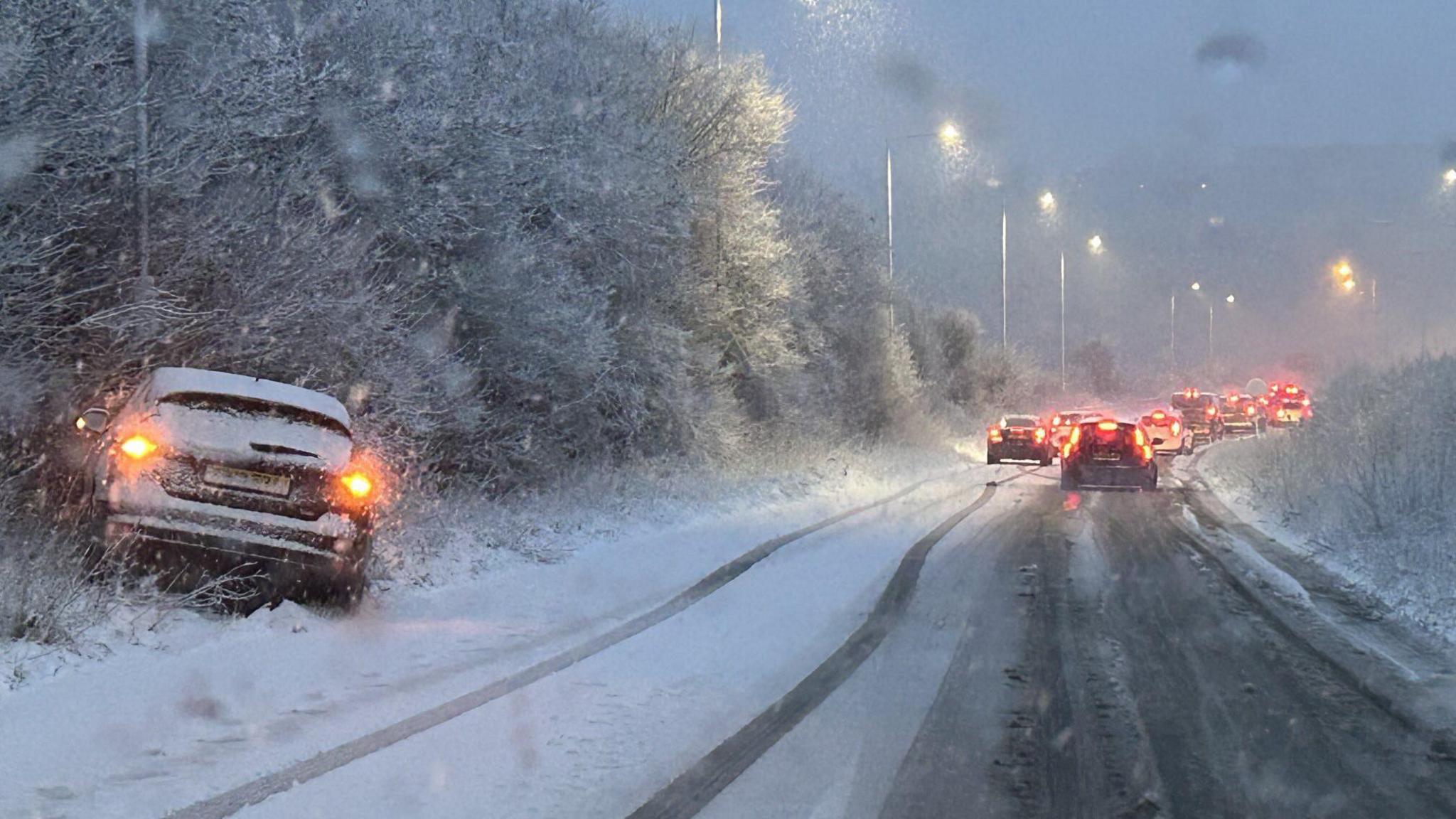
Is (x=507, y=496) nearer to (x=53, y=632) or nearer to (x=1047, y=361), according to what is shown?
(x=53, y=632)

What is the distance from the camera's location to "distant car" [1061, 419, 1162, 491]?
1133 inches

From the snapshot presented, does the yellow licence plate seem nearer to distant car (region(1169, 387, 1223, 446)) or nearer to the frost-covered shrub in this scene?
Result: the frost-covered shrub

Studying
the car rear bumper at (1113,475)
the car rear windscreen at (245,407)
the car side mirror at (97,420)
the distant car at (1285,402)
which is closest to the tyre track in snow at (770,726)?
the car rear windscreen at (245,407)

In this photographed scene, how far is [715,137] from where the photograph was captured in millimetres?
26047

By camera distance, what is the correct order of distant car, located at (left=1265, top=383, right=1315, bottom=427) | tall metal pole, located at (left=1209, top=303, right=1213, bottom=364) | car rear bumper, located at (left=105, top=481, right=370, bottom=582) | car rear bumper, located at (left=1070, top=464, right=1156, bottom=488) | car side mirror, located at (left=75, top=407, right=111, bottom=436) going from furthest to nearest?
tall metal pole, located at (left=1209, top=303, right=1213, bottom=364), distant car, located at (left=1265, top=383, right=1315, bottom=427), car rear bumper, located at (left=1070, top=464, right=1156, bottom=488), car side mirror, located at (left=75, top=407, right=111, bottom=436), car rear bumper, located at (left=105, top=481, right=370, bottom=582)

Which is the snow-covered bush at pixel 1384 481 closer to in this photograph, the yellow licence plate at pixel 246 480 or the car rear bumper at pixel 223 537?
the car rear bumper at pixel 223 537

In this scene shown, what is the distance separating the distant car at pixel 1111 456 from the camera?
28766mm

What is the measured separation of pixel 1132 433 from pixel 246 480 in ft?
74.3

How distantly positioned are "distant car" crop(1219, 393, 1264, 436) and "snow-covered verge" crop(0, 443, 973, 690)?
3557 cm

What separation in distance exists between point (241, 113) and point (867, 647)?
7925 mm

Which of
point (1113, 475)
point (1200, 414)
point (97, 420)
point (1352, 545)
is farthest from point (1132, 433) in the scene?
point (1200, 414)

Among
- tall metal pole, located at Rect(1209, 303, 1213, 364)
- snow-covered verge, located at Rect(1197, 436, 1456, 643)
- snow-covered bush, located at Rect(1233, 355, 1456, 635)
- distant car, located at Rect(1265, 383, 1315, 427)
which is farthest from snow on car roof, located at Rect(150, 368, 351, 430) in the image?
tall metal pole, located at Rect(1209, 303, 1213, 364)

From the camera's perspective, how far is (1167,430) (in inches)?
1612

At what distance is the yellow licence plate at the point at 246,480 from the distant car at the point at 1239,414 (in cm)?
5433
